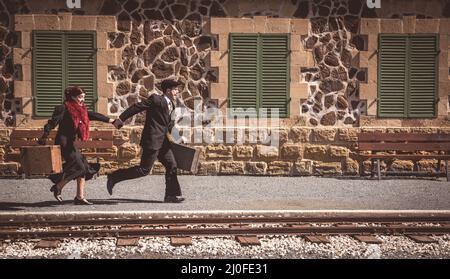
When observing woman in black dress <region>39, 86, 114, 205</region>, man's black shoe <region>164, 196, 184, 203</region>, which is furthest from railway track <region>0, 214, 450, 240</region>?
man's black shoe <region>164, 196, 184, 203</region>

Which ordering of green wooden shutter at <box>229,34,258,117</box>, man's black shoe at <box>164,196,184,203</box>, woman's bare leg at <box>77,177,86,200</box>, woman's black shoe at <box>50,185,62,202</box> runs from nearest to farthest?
1. woman's bare leg at <box>77,177,86,200</box>
2. woman's black shoe at <box>50,185,62,202</box>
3. man's black shoe at <box>164,196,184,203</box>
4. green wooden shutter at <box>229,34,258,117</box>

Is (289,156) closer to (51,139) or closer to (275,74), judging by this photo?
(275,74)

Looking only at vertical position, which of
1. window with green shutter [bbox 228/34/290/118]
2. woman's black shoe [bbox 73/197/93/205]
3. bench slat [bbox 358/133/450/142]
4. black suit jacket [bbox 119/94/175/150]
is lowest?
woman's black shoe [bbox 73/197/93/205]

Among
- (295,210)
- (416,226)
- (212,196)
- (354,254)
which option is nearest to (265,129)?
(212,196)

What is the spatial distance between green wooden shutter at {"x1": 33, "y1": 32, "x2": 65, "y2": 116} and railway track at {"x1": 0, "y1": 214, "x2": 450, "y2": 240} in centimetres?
500

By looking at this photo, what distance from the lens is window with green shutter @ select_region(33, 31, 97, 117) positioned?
13.2 m

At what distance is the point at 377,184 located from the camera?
12219 mm

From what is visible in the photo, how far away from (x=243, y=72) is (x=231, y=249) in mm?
6589

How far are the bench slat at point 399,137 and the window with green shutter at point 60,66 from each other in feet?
17.8

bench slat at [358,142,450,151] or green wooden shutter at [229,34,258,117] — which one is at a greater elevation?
green wooden shutter at [229,34,258,117]

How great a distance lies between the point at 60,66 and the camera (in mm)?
13297

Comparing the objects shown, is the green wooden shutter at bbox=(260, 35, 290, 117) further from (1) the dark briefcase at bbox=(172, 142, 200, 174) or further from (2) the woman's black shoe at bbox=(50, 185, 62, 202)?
(2) the woman's black shoe at bbox=(50, 185, 62, 202)

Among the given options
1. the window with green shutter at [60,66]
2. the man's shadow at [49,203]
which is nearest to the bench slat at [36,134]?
the window with green shutter at [60,66]

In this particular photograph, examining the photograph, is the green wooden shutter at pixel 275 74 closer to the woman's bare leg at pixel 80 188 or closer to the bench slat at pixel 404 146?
the bench slat at pixel 404 146
